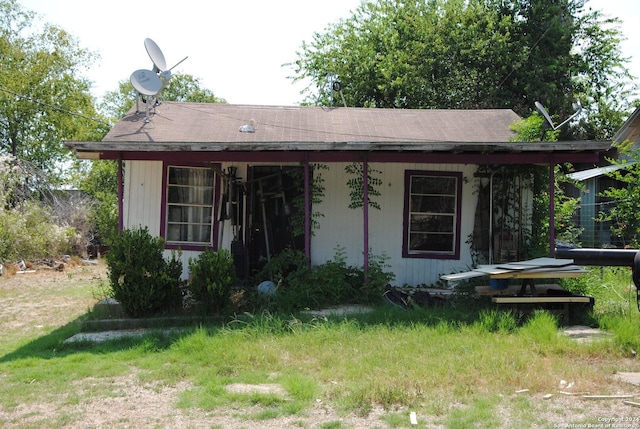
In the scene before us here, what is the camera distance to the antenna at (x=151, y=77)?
9984mm

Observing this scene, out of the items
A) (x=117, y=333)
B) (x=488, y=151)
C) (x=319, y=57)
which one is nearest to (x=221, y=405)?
(x=117, y=333)

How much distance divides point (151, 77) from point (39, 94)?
716 inches

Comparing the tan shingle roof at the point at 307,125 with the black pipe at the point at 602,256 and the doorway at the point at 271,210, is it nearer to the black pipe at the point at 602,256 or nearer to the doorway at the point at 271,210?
the doorway at the point at 271,210

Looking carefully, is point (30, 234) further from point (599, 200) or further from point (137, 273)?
point (599, 200)

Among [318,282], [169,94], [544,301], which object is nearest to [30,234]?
[318,282]

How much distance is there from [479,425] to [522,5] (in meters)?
20.7

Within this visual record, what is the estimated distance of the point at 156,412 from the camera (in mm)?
4512

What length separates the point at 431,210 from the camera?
10023mm

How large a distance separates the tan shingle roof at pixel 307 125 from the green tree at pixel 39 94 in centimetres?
1576

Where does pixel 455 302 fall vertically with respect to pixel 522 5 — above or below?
below

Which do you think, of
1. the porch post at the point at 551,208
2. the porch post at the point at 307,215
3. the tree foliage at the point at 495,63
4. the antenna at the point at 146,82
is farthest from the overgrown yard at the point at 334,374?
the tree foliage at the point at 495,63

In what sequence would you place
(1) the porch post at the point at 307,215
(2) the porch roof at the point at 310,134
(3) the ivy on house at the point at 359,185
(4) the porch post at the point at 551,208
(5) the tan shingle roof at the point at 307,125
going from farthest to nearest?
(5) the tan shingle roof at the point at 307,125, (3) the ivy on house at the point at 359,185, (1) the porch post at the point at 307,215, (4) the porch post at the point at 551,208, (2) the porch roof at the point at 310,134

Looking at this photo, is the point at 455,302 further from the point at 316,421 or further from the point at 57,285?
the point at 57,285

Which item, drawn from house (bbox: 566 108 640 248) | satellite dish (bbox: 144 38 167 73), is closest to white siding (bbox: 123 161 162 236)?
satellite dish (bbox: 144 38 167 73)
